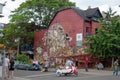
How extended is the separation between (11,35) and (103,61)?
73.8 feet

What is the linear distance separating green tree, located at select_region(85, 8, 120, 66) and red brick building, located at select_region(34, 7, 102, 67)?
4.58 m

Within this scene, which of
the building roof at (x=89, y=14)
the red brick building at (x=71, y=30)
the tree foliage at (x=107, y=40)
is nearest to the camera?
the tree foliage at (x=107, y=40)

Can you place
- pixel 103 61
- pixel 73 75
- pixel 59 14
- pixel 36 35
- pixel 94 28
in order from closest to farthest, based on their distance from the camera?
pixel 73 75 → pixel 103 61 → pixel 94 28 → pixel 59 14 → pixel 36 35

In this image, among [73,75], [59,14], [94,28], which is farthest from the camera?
[59,14]

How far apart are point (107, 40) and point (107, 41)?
184mm

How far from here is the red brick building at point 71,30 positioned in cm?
5219

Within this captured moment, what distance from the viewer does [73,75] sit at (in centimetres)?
3131

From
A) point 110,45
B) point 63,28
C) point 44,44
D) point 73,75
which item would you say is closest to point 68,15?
point 63,28

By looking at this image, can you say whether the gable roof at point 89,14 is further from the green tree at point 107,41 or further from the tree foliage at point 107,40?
the green tree at point 107,41

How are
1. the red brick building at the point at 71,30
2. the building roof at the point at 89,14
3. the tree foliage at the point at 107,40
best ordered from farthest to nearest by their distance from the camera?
Result: 1. the building roof at the point at 89,14
2. the red brick building at the point at 71,30
3. the tree foliage at the point at 107,40

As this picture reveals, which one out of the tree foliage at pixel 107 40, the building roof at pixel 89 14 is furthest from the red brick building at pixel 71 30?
the tree foliage at pixel 107 40

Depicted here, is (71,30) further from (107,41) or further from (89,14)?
(107,41)

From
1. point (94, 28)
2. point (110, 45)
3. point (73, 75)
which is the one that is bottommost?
point (73, 75)

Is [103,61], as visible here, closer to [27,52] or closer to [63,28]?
[63,28]
